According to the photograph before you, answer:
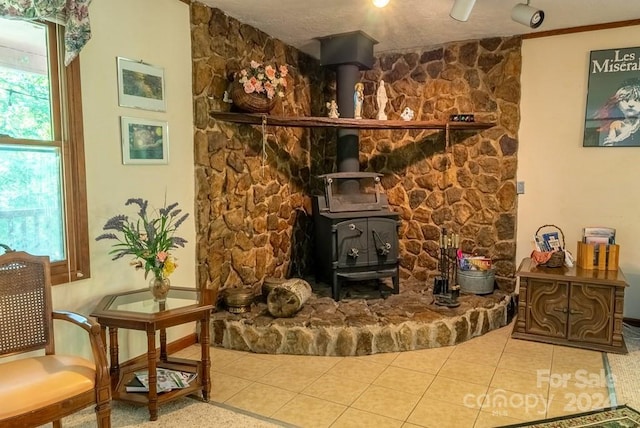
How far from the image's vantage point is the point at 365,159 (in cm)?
471

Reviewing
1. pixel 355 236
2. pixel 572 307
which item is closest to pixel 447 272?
pixel 355 236

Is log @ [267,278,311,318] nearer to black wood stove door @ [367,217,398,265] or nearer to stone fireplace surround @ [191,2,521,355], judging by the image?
stone fireplace surround @ [191,2,521,355]

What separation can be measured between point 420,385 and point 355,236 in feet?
4.30

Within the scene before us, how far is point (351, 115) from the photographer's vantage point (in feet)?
13.4

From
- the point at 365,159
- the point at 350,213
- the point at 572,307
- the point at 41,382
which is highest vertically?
the point at 365,159

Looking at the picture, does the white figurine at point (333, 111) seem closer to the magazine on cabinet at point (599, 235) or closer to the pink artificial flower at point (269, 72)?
the pink artificial flower at point (269, 72)

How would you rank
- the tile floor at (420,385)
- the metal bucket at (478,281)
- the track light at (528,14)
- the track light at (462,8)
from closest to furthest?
1. the tile floor at (420,385)
2. the track light at (462,8)
3. the track light at (528,14)
4. the metal bucket at (478,281)

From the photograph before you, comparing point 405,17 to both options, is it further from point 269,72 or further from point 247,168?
point 247,168

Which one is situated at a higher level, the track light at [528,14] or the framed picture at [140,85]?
the track light at [528,14]

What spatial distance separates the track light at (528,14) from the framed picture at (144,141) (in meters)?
2.53

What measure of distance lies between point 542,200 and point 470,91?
119cm

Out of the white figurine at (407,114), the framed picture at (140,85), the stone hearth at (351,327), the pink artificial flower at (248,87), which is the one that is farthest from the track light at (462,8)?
the stone hearth at (351,327)

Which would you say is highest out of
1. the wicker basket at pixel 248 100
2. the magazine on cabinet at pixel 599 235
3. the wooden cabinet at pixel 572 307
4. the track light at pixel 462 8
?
the track light at pixel 462 8

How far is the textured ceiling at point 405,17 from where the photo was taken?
3273mm
